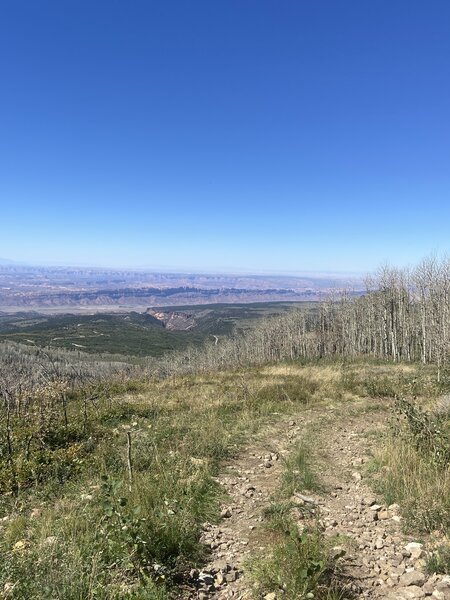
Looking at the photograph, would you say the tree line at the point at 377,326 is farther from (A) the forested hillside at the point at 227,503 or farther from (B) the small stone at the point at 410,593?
(B) the small stone at the point at 410,593

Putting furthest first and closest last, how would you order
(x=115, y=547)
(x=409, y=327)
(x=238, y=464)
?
(x=409, y=327)
(x=238, y=464)
(x=115, y=547)

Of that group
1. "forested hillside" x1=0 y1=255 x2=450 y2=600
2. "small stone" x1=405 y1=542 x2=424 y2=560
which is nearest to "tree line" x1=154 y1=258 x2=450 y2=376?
"forested hillside" x1=0 y1=255 x2=450 y2=600

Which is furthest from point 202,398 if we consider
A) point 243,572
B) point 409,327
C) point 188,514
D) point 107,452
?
point 409,327

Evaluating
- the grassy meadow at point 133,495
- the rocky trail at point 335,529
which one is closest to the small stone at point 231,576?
the rocky trail at point 335,529

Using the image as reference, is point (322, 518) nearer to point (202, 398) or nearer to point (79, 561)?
point (79, 561)

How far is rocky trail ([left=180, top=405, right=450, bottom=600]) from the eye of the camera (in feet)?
10.9

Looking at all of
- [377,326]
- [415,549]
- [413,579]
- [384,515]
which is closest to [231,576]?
[413,579]

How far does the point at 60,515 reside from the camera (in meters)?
4.30

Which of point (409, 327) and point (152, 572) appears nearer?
point (152, 572)

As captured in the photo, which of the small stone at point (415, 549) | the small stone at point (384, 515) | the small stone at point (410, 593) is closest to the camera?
the small stone at point (410, 593)

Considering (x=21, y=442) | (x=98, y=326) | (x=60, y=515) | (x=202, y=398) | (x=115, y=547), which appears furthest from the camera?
(x=98, y=326)

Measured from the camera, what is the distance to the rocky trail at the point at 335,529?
3.31m

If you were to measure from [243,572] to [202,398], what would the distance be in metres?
9.00

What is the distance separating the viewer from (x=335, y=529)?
433cm
